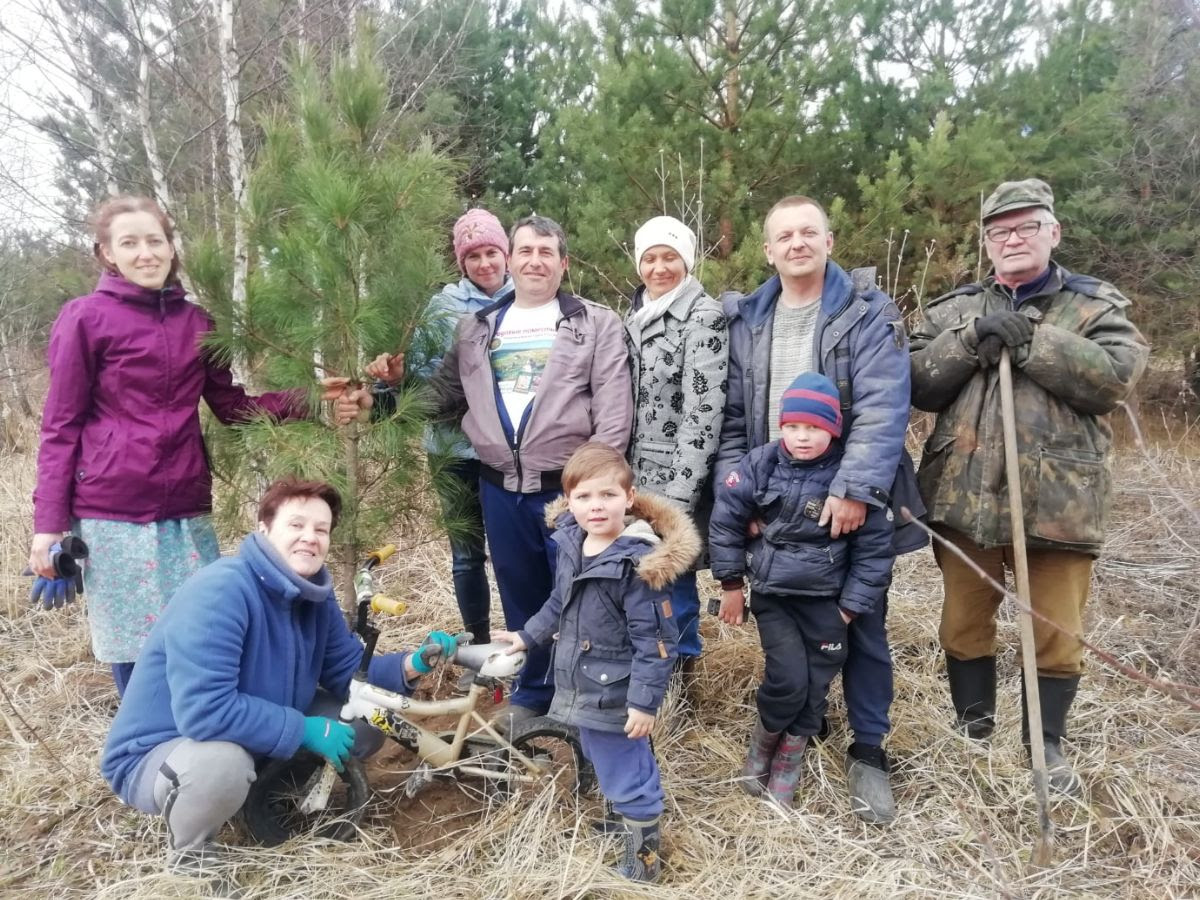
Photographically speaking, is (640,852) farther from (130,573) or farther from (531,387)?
(130,573)

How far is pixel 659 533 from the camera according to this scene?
224 centimetres

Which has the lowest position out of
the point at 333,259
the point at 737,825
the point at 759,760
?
the point at 737,825

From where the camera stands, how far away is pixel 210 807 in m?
2.09

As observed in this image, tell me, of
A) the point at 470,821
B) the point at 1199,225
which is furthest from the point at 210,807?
the point at 1199,225

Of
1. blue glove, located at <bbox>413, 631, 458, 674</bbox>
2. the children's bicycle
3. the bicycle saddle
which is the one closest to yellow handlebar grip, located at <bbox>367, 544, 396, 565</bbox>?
the children's bicycle

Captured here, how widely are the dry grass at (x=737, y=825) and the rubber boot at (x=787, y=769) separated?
0.07 meters

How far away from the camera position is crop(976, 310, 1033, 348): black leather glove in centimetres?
233

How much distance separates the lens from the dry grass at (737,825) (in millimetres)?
2195

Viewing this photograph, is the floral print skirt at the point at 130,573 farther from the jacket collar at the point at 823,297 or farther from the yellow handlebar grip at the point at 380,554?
the jacket collar at the point at 823,297

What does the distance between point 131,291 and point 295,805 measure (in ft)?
5.54

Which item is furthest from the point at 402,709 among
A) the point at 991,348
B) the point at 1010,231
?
the point at 1010,231

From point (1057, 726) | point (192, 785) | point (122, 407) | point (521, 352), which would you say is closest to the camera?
point (192, 785)

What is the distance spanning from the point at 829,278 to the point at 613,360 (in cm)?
74

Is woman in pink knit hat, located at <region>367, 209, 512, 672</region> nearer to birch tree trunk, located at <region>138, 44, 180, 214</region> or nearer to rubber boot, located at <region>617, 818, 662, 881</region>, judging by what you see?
rubber boot, located at <region>617, 818, 662, 881</region>
